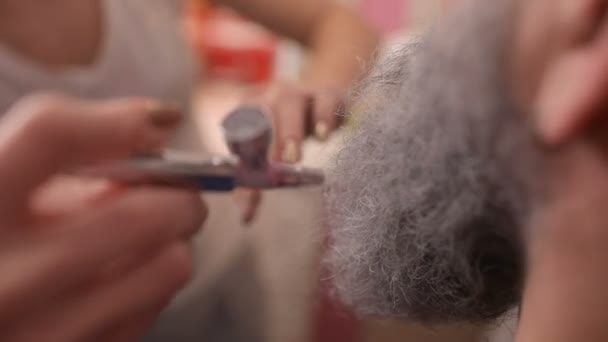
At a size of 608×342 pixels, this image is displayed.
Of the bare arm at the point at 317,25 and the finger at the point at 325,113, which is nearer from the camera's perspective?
the finger at the point at 325,113

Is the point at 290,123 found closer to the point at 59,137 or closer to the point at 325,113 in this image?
the point at 325,113

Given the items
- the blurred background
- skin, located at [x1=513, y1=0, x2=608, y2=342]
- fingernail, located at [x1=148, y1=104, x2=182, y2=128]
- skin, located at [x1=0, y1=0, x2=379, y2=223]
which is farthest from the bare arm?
skin, located at [x1=513, y1=0, x2=608, y2=342]

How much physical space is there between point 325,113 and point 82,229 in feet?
0.43

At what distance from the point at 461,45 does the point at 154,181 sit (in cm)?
17

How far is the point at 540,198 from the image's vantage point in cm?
15

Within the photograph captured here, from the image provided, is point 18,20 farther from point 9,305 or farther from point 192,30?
point 192,30

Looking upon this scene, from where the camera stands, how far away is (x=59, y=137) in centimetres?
24

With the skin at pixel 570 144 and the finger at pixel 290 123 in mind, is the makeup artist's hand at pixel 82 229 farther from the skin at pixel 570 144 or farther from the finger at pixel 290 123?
the skin at pixel 570 144

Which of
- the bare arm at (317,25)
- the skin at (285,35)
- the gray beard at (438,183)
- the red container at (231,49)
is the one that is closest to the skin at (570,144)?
the gray beard at (438,183)

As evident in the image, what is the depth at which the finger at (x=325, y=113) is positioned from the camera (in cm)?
30

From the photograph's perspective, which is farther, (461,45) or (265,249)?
(265,249)

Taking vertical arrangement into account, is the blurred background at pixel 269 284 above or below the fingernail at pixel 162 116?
below

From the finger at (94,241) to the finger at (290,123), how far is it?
0.17 ft

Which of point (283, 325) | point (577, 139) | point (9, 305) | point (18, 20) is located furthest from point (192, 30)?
point (577, 139)
